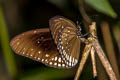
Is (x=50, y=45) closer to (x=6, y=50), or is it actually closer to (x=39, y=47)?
(x=39, y=47)

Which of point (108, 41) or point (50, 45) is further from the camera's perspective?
point (108, 41)

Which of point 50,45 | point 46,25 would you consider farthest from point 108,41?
point 46,25

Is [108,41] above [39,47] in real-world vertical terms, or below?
below

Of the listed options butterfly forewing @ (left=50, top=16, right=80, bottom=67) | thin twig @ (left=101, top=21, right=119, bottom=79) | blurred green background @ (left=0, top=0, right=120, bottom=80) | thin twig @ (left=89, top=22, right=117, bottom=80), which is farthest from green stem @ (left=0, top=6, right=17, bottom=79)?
thin twig @ (left=89, top=22, right=117, bottom=80)

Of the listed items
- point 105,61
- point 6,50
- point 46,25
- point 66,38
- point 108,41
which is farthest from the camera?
point 46,25

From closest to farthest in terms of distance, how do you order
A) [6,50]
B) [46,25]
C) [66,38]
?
[66,38] → [6,50] → [46,25]
